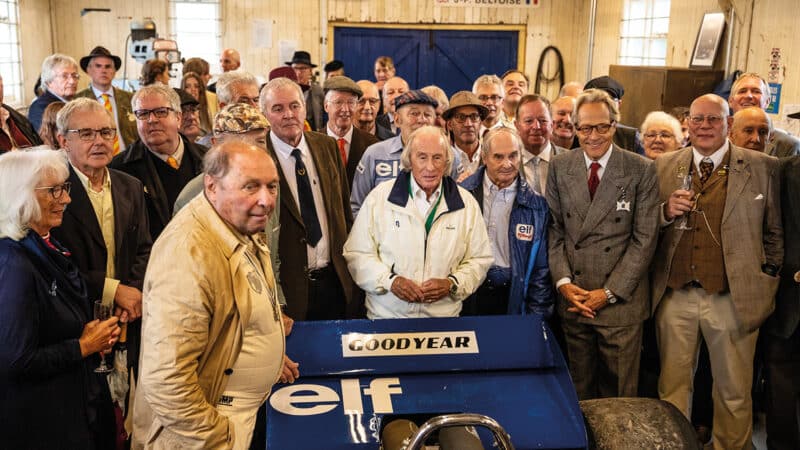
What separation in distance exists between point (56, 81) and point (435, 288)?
171 inches

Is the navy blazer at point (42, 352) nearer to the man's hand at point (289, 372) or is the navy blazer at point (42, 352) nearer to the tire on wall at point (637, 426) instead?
the man's hand at point (289, 372)

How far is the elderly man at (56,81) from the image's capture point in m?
6.19

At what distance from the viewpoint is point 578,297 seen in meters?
3.92

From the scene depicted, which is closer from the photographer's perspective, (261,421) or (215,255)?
(215,255)

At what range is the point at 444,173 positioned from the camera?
3.82 meters

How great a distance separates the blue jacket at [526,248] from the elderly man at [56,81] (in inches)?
164

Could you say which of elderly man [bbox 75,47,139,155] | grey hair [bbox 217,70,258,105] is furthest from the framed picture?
elderly man [bbox 75,47,139,155]

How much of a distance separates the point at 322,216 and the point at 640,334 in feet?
6.05

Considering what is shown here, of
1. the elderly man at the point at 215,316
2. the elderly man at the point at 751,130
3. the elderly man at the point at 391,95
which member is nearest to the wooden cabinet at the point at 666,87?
the elderly man at the point at 391,95

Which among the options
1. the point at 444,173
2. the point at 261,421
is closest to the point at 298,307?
the point at 261,421

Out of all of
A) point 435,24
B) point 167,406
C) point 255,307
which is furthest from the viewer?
point 435,24

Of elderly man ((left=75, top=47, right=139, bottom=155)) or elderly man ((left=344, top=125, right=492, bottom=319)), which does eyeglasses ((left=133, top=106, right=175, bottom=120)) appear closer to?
elderly man ((left=344, top=125, right=492, bottom=319))

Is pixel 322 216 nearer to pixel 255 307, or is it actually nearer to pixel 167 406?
pixel 255 307

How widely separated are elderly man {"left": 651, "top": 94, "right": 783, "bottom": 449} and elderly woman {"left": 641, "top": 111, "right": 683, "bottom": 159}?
3.86 feet
